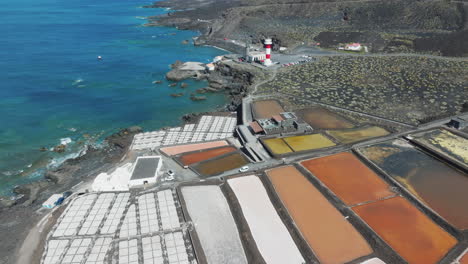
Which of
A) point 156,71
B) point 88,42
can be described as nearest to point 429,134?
point 156,71

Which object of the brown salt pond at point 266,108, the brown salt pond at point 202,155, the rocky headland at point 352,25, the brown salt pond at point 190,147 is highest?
the rocky headland at point 352,25

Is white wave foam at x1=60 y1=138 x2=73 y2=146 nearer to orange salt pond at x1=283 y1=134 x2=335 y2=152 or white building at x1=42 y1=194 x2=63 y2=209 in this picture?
white building at x1=42 y1=194 x2=63 y2=209

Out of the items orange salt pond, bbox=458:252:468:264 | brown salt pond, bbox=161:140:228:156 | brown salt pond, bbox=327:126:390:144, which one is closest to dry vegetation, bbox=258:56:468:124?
brown salt pond, bbox=327:126:390:144

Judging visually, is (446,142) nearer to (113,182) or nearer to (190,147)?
(190,147)

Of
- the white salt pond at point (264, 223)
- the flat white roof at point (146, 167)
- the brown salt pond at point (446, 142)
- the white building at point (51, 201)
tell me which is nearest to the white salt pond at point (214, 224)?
the white salt pond at point (264, 223)

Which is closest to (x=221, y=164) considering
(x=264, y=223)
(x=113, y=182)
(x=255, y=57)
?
(x=264, y=223)

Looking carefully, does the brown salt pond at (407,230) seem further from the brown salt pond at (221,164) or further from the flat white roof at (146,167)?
the flat white roof at (146,167)
